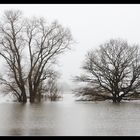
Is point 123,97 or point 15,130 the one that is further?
point 123,97

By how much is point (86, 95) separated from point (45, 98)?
528cm

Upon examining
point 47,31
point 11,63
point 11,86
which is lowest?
point 11,86

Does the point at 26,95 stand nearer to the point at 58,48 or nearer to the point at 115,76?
the point at 58,48

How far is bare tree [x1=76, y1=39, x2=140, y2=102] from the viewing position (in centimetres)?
3759

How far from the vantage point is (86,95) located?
38281 mm

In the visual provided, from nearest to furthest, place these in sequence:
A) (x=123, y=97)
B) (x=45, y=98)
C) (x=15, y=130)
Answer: (x=15, y=130), (x=123, y=97), (x=45, y=98)

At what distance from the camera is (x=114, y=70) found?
1516 inches

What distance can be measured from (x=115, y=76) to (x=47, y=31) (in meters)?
8.75

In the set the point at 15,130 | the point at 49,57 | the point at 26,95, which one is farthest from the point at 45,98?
the point at 15,130

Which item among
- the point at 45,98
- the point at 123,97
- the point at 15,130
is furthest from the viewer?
the point at 45,98

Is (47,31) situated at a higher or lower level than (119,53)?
higher

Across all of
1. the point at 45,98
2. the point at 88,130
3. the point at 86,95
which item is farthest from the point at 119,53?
the point at 88,130

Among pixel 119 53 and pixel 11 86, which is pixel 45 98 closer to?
pixel 11 86

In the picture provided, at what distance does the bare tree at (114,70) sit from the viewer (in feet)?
123
